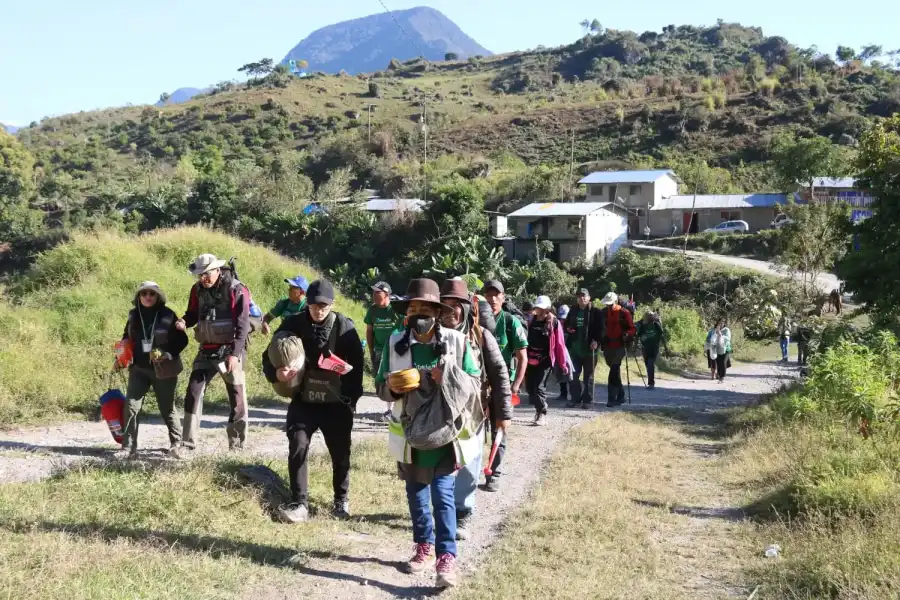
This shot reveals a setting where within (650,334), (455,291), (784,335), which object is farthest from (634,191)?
(455,291)

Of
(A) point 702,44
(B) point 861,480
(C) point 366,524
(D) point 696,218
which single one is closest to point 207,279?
(C) point 366,524

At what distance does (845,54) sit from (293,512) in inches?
4901

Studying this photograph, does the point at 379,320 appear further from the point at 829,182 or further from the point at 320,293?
the point at 829,182

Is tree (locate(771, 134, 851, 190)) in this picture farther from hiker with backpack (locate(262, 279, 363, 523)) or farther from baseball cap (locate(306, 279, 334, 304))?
baseball cap (locate(306, 279, 334, 304))

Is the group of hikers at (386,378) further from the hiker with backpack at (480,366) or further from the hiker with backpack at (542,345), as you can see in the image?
the hiker with backpack at (542,345)

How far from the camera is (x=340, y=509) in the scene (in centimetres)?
586

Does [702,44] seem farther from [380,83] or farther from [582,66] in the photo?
[380,83]

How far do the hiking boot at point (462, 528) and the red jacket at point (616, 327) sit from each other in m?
7.37

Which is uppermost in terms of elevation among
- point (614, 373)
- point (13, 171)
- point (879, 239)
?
point (13, 171)

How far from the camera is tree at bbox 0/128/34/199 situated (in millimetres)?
56125

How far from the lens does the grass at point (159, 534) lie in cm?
404

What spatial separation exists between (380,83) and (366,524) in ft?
390

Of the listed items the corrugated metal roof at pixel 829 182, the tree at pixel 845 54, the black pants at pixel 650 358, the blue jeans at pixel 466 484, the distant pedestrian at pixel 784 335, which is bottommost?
the distant pedestrian at pixel 784 335

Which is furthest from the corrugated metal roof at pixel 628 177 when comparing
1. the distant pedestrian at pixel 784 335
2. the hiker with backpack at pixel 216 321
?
the hiker with backpack at pixel 216 321
